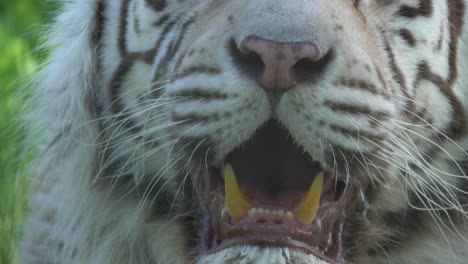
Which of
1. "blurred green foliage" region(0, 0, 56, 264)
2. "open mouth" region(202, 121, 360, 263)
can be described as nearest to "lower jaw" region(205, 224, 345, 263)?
"open mouth" region(202, 121, 360, 263)

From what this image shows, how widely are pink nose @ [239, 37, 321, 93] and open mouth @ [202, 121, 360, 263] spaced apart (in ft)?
0.50

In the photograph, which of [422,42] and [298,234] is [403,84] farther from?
[298,234]

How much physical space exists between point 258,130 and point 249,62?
0.16 m

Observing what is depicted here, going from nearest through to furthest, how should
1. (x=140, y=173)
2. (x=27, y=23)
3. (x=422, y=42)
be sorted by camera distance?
(x=422, y=42)
(x=140, y=173)
(x=27, y=23)

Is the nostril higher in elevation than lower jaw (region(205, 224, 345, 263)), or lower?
higher

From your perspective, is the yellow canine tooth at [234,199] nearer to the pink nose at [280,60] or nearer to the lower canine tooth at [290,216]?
the lower canine tooth at [290,216]

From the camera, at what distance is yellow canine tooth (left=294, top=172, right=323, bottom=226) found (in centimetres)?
206

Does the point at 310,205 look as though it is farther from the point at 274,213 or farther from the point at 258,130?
the point at 258,130

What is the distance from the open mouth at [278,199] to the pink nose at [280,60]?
0.15 metres

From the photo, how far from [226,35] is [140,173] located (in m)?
0.51

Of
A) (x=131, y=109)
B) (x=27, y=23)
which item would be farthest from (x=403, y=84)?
(x=27, y=23)

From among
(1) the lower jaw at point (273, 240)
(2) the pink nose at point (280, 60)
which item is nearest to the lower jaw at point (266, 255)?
(1) the lower jaw at point (273, 240)

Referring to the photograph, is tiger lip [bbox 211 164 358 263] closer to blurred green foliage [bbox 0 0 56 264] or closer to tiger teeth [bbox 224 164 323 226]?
tiger teeth [bbox 224 164 323 226]

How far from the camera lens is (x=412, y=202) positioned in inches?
89.6
